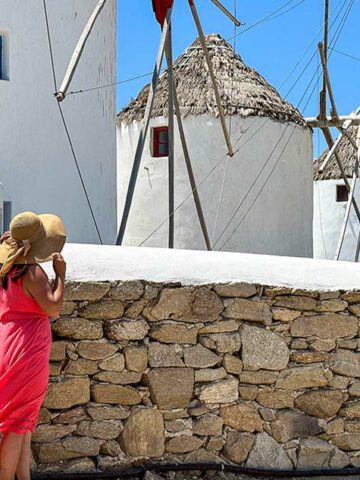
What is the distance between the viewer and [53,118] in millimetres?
7949

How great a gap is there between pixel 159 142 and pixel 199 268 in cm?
809

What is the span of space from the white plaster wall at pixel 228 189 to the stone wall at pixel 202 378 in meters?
7.06

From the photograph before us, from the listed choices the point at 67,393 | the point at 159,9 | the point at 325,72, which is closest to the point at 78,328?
the point at 67,393

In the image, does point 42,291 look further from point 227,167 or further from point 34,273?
point 227,167

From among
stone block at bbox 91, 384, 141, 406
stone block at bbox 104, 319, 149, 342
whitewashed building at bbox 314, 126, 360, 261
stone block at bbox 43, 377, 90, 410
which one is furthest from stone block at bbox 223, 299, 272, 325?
whitewashed building at bbox 314, 126, 360, 261

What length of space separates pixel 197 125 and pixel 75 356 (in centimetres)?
815

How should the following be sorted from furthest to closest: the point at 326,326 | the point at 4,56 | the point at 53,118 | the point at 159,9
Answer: the point at 159,9, the point at 53,118, the point at 4,56, the point at 326,326

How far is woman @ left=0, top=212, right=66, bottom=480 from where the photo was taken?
405 centimetres

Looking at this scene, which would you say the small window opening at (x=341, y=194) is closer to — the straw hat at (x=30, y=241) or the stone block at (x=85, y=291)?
the stone block at (x=85, y=291)

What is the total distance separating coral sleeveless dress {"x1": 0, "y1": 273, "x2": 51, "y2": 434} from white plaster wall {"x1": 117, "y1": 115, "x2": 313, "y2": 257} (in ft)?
26.8

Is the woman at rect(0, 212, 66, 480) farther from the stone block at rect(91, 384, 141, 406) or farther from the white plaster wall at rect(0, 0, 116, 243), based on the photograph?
the white plaster wall at rect(0, 0, 116, 243)

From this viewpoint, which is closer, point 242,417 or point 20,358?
point 20,358

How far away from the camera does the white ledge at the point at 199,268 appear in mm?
4789

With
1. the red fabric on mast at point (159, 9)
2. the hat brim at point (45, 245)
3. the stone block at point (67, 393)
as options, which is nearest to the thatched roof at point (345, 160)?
the red fabric on mast at point (159, 9)
